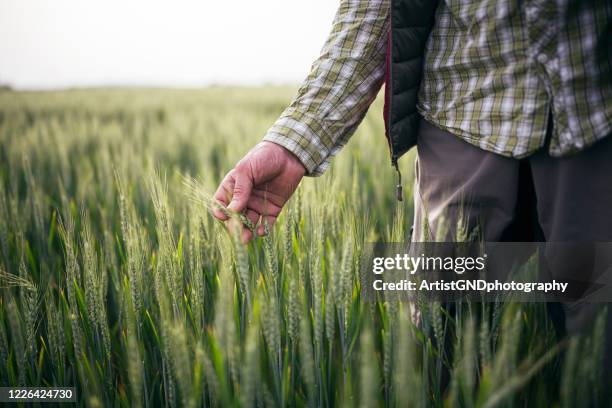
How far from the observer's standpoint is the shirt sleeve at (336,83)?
1.06 m

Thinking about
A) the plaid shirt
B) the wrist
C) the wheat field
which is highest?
the plaid shirt

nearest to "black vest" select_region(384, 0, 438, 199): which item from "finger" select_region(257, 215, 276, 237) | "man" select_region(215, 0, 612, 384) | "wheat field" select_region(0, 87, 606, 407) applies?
"man" select_region(215, 0, 612, 384)

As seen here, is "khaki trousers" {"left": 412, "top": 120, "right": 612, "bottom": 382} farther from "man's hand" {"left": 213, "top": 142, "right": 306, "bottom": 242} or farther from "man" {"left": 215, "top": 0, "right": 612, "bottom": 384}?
"man's hand" {"left": 213, "top": 142, "right": 306, "bottom": 242}

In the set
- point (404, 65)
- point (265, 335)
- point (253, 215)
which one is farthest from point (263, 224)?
point (404, 65)

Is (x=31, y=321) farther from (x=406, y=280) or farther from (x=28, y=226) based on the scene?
(x=28, y=226)

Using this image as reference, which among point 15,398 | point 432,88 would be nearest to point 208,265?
point 15,398

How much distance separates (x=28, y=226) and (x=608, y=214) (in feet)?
6.91

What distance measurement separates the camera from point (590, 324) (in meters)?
0.86

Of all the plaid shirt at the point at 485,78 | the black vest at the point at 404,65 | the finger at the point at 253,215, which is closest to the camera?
the plaid shirt at the point at 485,78

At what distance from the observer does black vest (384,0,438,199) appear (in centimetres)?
98

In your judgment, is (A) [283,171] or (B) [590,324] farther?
(A) [283,171]

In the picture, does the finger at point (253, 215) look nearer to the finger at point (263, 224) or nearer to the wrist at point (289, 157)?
the finger at point (263, 224)

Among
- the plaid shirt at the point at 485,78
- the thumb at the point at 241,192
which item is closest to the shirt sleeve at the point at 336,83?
the plaid shirt at the point at 485,78

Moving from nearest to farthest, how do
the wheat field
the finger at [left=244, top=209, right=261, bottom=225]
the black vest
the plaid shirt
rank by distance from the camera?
the wheat field → the plaid shirt → the black vest → the finger at [left=244, top=209, right=261, bottom=225]
